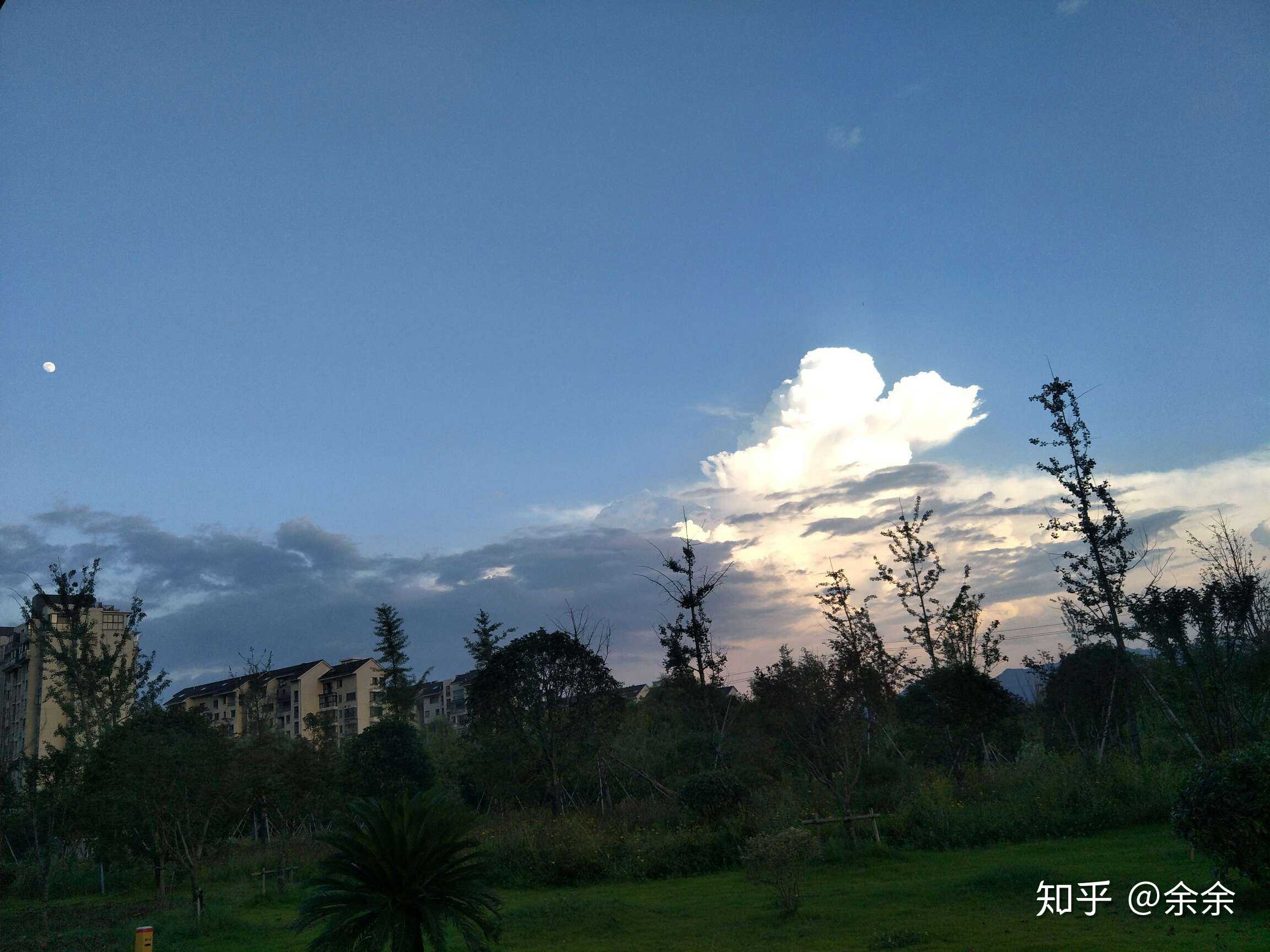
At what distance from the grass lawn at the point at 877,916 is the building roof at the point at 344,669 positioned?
66.1 m

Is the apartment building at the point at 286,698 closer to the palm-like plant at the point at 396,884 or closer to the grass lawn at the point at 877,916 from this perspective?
the grass lawn at the point at 877,916

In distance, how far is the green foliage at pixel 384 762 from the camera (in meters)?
33.6

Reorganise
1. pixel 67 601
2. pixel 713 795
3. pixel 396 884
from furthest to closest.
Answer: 1. pixel 67 601
2. pixel 713 795
3. pixel 396 884

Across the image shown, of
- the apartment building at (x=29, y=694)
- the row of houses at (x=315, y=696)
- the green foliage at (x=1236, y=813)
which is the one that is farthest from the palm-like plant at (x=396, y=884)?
the row of houses at (x=315, y=696)

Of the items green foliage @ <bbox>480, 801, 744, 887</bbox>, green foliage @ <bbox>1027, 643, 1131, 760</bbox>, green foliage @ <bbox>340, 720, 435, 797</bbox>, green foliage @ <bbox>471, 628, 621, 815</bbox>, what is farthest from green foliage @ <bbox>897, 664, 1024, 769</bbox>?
green foliage @ <bbox>340, 720, 435, 797</bbox>

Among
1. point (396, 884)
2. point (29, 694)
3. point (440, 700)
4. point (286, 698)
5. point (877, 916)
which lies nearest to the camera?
point (396, 884)

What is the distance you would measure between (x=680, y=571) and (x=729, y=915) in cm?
1711

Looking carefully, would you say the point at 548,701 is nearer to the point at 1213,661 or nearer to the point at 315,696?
the point at 1213,661

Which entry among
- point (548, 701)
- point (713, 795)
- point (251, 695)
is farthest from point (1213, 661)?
point (251, 695)

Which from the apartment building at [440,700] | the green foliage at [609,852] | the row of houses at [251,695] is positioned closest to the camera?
the green foliage at [609,852]

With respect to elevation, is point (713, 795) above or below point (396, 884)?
below

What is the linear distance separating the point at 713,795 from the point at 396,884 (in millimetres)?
14669

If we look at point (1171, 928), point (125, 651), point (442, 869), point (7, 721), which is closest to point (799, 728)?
point (1171, 928)

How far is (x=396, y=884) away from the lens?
315 inches
